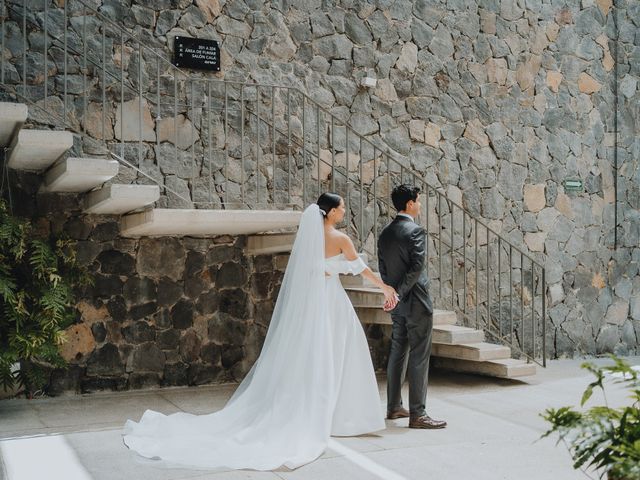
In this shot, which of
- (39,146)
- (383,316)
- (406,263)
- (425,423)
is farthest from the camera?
(383,316)

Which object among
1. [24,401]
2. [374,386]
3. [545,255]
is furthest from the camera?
[545,255]

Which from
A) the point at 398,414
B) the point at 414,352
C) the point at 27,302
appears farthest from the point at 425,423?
the point at 27,302

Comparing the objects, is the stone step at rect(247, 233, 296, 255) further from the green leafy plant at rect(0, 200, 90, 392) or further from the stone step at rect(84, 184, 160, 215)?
the green leafy plant at rect(0, 200, 90, 392)

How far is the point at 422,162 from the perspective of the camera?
8.55 metres

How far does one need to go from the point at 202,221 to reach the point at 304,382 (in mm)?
1580

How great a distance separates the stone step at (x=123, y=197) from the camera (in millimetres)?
5441

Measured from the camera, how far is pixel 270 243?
6.99 meters

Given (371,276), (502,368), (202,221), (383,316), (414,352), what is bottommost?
(502,368)

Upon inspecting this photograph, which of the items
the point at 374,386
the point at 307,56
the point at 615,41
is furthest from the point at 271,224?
the point at 615,41

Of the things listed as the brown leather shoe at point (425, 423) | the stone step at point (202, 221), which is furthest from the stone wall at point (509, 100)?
the brown leather shoe at point (425, 423)

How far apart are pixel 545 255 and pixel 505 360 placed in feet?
8.01

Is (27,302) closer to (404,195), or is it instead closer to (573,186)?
(404,195)

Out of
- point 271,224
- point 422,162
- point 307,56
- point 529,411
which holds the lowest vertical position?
point 529,411

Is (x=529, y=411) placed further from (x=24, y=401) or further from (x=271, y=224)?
(x=24, y=401)
